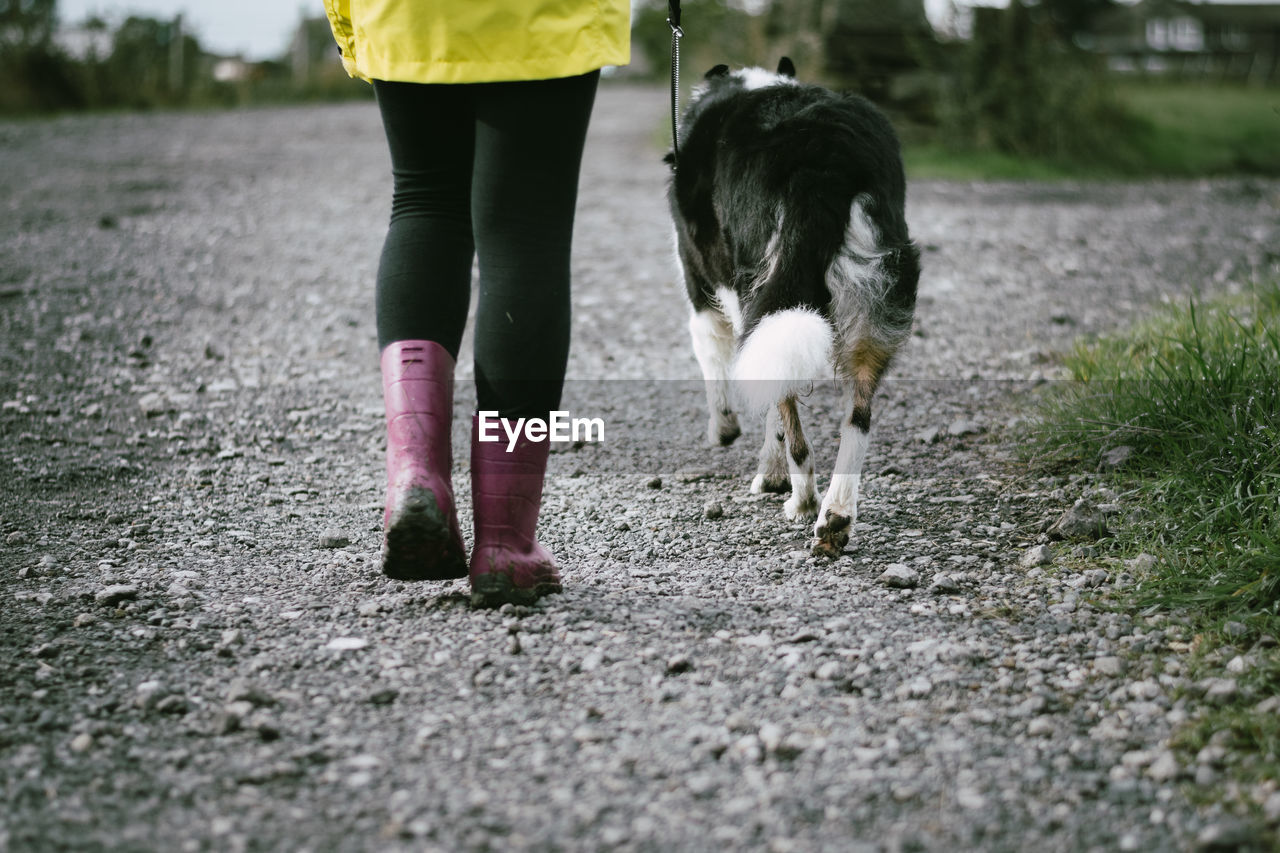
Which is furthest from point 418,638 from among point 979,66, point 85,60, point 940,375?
point 85,60

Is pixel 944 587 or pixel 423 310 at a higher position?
pixel 423 310

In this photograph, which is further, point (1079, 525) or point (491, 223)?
point (1079, 525)

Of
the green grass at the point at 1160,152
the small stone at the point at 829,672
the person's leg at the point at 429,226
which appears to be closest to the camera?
the small stone at the point at 829,672

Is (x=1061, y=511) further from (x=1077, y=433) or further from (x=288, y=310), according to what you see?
(x=288, y=310)

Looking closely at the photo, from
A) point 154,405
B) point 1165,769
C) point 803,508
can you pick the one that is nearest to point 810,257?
point 803,508

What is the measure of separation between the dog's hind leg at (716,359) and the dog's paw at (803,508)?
54 centimetres

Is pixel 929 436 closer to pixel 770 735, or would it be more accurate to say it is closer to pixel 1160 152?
pixel 770 735

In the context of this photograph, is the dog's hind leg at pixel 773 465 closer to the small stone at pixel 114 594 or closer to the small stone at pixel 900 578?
the small stone at pixel 900 578

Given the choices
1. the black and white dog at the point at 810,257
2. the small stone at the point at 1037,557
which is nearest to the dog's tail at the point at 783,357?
the black and white dog at the point at 810,257

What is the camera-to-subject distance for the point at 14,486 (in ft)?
10.5

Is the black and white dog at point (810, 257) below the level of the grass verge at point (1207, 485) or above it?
above

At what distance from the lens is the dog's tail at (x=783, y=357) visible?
256cm

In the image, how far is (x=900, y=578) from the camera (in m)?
2.52

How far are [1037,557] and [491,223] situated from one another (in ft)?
4.61
